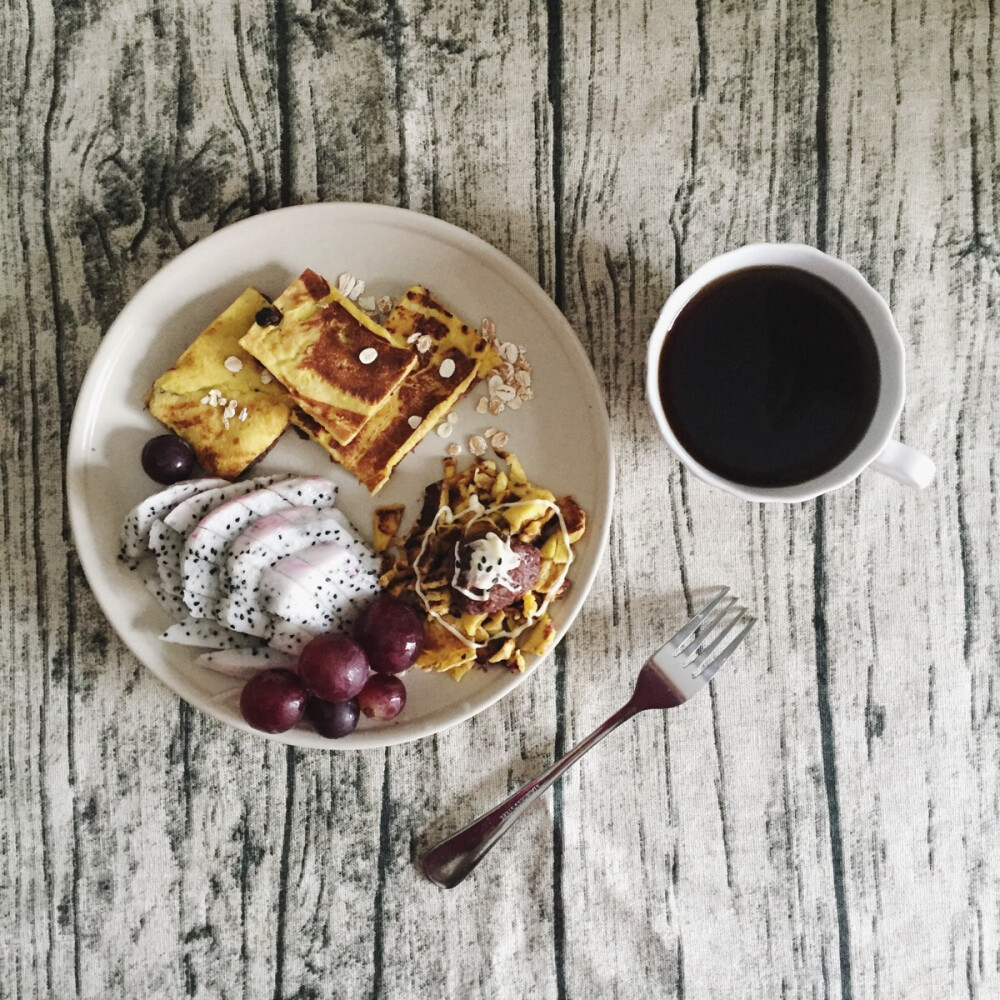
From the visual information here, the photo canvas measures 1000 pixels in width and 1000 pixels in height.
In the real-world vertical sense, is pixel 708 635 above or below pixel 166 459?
below

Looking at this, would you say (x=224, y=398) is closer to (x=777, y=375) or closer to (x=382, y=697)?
(x=382, y=697)

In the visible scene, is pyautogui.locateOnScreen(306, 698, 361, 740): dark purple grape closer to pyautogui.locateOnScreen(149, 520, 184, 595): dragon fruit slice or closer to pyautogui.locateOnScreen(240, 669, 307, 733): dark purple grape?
pyautogui.locateOnScreen(240, 669, 307, 733): dark purple grape

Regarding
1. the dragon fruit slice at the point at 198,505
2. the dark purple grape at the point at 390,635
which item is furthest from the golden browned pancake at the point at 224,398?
the dark purple grape at the point at 390,635

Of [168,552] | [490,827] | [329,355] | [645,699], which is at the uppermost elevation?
[329,355]

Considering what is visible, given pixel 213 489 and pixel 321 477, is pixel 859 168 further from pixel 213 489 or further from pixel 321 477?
pixel 213 489

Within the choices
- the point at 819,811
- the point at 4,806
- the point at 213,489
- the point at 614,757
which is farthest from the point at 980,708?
the point at 4,806

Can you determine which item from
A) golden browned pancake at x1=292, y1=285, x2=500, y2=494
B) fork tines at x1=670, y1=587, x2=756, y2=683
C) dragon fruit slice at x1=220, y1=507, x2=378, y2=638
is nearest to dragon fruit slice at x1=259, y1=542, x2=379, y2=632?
dragon fruit slice at x1=220, y1=507, x2=378, y2=638

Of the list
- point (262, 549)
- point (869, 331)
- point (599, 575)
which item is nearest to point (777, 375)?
point (869, 331)

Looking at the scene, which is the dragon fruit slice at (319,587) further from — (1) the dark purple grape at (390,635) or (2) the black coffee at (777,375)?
(2) the black coffee at (777,375)
